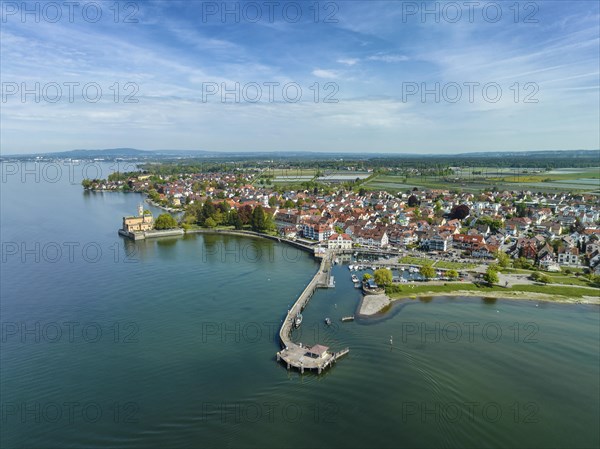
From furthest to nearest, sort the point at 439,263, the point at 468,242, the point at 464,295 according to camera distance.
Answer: the point at 468,242
the point at 439,263
the point at 464,295

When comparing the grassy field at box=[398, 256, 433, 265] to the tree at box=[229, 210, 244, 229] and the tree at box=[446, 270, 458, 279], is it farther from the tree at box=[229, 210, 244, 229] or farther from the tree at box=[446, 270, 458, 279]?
the tree at box=[229, 210, 244, 229]

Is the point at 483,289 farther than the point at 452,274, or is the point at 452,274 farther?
the point at 452,274

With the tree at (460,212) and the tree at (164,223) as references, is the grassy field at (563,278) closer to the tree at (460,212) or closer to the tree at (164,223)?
the tree at (460,212)

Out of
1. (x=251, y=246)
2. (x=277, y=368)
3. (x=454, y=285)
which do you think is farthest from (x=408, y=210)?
(x=277, y=368)

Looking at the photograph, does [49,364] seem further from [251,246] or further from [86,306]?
[251,246]

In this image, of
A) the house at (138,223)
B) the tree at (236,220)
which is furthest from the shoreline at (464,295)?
the house at (138,223)

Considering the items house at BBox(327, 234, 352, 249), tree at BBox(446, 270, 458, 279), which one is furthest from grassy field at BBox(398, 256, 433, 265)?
house at BBox(327, 234, 352, 249)

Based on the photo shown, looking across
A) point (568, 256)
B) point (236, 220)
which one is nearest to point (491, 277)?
point (568, 256)

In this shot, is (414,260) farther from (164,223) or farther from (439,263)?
(164,223)
